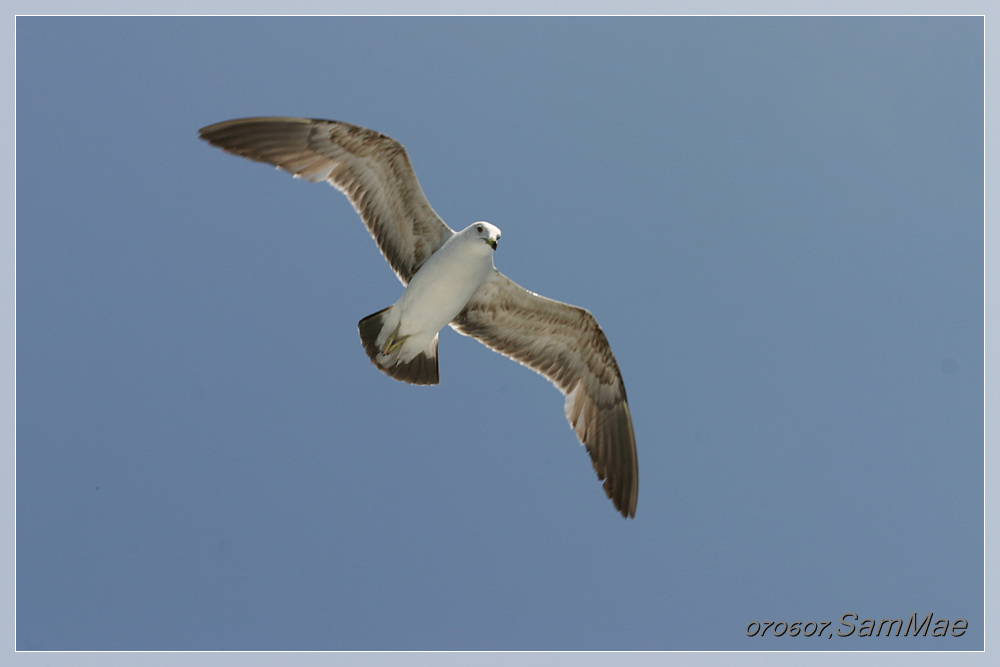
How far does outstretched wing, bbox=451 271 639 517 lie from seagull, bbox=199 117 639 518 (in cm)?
1

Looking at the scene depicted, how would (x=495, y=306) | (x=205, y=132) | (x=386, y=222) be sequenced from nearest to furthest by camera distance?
1. (x=205, y=132)
2. (x=386, y=222)
3. (x=495, y=306)

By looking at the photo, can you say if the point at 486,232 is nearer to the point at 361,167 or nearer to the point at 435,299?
the point at 435,299

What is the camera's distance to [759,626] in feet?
26.9

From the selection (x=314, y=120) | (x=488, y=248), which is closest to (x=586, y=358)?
(x=488, y=248)

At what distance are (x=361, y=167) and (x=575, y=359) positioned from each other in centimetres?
330

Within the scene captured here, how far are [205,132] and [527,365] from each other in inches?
167

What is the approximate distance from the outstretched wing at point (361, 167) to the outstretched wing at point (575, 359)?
3.02ft

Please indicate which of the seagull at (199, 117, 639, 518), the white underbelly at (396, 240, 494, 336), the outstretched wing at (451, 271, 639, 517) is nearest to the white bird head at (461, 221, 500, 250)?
the seagull at (199, 117, 639, 518)

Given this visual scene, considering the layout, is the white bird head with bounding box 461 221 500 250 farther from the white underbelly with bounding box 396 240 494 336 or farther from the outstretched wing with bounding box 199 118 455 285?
the outstretched wing with bounding box 199 118 455 285

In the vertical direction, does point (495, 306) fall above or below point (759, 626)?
above

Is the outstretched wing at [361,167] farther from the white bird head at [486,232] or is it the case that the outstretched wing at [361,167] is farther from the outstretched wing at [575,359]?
the outstretched wing at [575,359]

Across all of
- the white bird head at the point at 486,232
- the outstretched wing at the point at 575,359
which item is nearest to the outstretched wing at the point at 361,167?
the white bird head at the point at 486,232

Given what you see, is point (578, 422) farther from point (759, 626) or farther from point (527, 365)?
point (759, 626)

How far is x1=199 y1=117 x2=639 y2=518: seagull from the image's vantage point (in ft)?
27.1
